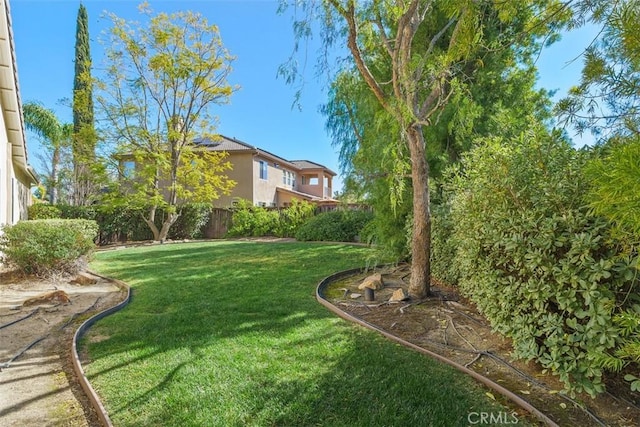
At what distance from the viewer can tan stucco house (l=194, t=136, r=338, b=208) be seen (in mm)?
22562

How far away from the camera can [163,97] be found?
16.5 metres

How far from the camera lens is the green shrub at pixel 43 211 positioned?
15.1 metres

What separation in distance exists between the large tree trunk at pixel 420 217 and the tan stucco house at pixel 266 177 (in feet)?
42.6

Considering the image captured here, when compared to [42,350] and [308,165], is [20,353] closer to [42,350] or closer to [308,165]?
[42,350]

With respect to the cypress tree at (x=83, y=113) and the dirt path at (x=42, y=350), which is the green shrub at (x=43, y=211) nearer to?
the cypress tree at (x=83, y=113)

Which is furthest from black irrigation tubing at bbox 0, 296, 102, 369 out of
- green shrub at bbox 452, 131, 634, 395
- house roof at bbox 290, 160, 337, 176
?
house roof at bbox 290, 160, 337, 176

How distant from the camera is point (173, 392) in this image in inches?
107

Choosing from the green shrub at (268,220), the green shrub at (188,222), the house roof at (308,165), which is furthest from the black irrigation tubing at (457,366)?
the house roof at (308,165)

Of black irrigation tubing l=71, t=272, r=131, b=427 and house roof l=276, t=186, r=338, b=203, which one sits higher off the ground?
house roof l=276, t=186, r=338, b=203

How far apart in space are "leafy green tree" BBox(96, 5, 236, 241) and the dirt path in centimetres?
1063

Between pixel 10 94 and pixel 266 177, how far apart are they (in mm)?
16296

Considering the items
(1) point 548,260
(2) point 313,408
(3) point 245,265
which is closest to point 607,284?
(1) point 548,260

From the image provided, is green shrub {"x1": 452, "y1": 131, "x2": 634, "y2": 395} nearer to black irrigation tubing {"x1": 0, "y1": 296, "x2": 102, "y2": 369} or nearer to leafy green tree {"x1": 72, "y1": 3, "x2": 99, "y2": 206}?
black irrigation tubing {"x1": 0, "y1": 296, "x2": 102, "y2": 369}

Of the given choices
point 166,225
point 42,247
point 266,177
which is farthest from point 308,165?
point 42,247
